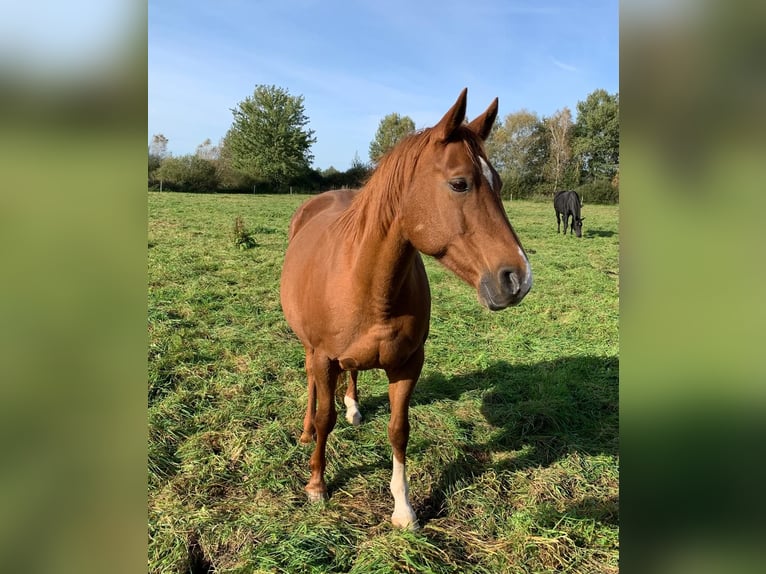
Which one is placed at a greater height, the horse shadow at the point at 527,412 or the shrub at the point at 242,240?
the shrub at the point at 242,240

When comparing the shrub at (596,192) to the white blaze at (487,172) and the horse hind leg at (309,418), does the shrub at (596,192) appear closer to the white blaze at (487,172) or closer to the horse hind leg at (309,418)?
the horse hind leg at (309,418)

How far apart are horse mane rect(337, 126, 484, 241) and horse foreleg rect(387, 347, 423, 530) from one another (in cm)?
93

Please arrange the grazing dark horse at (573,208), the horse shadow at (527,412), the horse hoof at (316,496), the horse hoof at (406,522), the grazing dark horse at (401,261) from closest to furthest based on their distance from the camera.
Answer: the grazing dark horse at (401,261) → the horse hoof at (406,522) → the horse hoof at (316,496) → the horse shadow at (527,412) → the grazing dark horse at (573,208)

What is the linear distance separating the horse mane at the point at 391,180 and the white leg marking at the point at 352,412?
2038 mm

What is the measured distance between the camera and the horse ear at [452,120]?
74.2 inches

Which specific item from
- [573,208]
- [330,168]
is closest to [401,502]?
[573,208]

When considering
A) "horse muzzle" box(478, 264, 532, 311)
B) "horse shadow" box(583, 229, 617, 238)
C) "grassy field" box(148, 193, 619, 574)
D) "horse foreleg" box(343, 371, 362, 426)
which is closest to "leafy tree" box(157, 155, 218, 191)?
"grassy field" box(148, 193, 619, 574)

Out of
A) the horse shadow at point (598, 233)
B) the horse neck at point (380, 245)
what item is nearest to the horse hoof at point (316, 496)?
the horse neck at point (380, 245)

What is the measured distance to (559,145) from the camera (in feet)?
113
